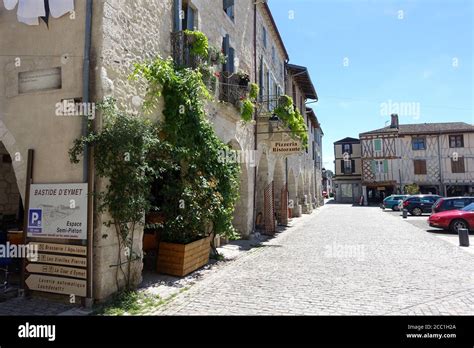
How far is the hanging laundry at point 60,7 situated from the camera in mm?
5367

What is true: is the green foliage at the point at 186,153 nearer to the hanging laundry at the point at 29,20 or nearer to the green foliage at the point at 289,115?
the hanging laundry at the point at 29,20

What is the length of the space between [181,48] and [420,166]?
3515 centimetres

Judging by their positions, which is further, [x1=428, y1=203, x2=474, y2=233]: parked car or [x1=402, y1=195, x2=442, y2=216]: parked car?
[x1=402, y1=195, x2=442, y2=216]: parked car

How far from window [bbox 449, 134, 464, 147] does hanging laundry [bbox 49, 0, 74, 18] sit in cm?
3862

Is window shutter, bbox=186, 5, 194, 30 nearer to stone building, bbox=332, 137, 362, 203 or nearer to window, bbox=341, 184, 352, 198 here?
stone building, bbox=332, 137, 362, 203

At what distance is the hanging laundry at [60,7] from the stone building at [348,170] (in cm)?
4391

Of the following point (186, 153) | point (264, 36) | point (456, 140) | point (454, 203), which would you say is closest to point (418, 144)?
point (456, 140)

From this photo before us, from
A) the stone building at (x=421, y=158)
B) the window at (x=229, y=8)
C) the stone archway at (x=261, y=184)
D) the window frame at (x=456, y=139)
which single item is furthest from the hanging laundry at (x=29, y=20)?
the window frame at (x=456, y=139)

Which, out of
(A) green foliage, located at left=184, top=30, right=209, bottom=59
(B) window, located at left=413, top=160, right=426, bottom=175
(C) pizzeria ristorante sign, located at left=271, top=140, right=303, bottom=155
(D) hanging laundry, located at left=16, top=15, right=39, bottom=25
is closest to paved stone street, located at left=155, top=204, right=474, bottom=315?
(C) pizzeria ristorante sign, located at left=271, top=140, right=303, bottom=155

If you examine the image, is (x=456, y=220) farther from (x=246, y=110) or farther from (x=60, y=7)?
(x=60, y=7)

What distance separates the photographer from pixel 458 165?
3409 cm

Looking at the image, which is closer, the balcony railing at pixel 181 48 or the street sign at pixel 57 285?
the street sign at pixel 57 285

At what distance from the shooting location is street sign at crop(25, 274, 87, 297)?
16.0 ft
